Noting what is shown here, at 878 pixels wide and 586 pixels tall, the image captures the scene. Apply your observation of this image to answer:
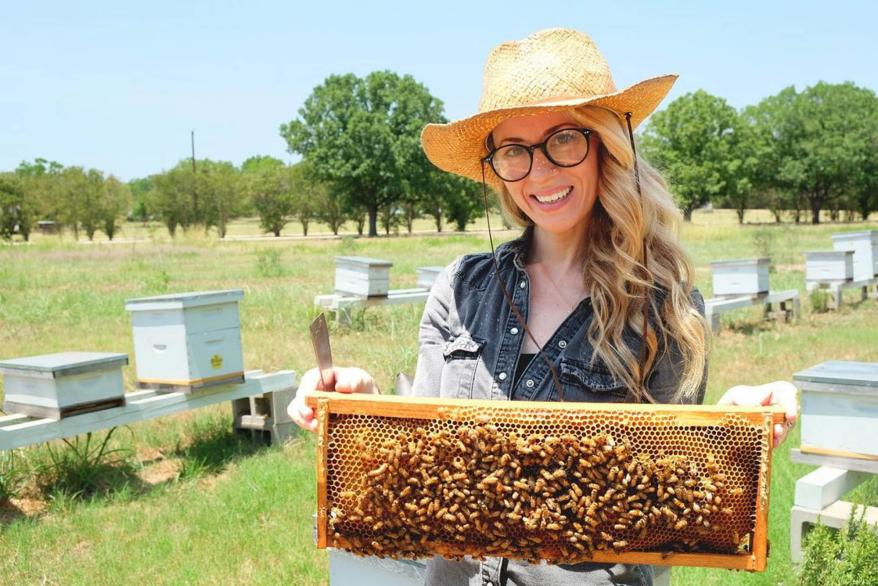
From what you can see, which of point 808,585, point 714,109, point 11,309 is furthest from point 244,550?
point 714,109

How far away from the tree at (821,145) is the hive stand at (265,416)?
5420 centimetres

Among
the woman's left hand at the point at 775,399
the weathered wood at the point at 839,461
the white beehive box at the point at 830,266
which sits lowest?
the weathered wood at the point at 839,461

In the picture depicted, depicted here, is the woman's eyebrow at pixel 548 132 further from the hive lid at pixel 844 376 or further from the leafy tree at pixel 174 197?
the leafy tree at pixel 174 197

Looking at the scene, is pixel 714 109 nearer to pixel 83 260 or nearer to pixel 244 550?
pixel 83 260

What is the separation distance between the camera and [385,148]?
4738 centimetres

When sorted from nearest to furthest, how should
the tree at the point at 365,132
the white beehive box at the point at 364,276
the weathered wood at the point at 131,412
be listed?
the weathered wood at the point at 131,412 < the white beehive box at the point at 364,276 < the tree at the point at 365,132

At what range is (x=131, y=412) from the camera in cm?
532

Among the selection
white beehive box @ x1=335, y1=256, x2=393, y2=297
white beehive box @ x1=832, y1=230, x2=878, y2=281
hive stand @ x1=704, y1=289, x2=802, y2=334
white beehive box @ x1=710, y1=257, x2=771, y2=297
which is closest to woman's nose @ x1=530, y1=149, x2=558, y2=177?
hive stand @ x1=704, y1=289, x2=802, y2=334

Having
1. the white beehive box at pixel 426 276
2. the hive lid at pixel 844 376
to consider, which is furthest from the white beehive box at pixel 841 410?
the white beehive box at pixel 426 276

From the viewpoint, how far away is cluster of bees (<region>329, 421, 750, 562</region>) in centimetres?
157

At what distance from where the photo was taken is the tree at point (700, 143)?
57.1 meters

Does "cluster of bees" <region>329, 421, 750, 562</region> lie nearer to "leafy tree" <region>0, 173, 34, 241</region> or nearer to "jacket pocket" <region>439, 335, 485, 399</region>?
"jacket pocket" <region>439, 335, 485, 399</region>

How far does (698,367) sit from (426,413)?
0.64 metres

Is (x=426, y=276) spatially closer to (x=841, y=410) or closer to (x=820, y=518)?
(x=841, y=410)
